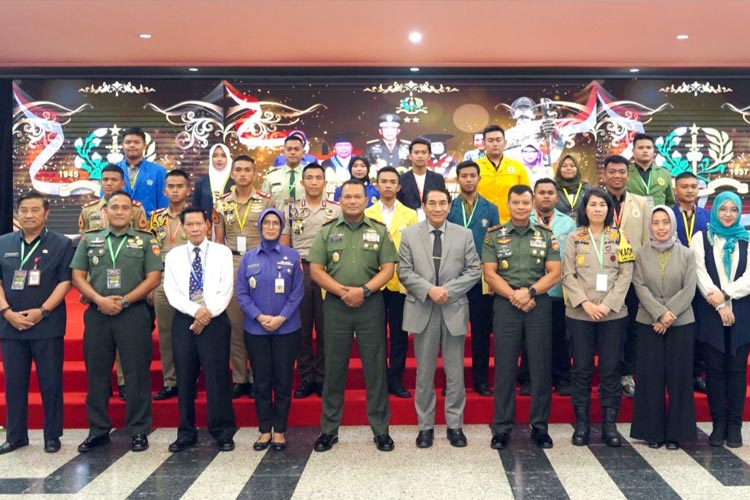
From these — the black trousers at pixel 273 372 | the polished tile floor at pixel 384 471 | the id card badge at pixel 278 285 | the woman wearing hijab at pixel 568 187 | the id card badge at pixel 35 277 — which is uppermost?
the woman wearing hijab at pixel 568 187

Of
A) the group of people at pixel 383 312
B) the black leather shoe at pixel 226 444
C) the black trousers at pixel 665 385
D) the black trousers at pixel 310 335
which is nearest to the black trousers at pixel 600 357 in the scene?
the group of people at pixel 383 312

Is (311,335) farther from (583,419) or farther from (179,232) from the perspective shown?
(583,419)

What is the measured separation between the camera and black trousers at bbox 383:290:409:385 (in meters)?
4.40

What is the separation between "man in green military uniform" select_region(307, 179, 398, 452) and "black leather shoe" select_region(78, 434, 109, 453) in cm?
142

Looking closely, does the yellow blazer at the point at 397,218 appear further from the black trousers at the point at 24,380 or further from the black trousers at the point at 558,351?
the black trousers at the point at 24,380

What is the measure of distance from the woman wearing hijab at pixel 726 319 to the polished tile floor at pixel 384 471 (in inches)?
8.7

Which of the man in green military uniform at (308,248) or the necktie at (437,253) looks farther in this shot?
the man in green military uniform at (308,248)

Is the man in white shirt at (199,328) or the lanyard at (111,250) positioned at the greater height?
the lanyard at (111,250)

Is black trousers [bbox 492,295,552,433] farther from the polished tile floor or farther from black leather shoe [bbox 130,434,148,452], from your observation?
black leather shoe [bbox 130,434,148,452]

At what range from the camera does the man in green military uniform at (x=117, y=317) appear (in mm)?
3938

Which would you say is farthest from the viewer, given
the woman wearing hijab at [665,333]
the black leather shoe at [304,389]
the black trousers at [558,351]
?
the black leather shoe at [304,389]

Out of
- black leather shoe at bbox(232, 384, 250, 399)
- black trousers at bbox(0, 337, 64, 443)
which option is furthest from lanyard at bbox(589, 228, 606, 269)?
black trousers at bbox(0, 337, 64, 443)

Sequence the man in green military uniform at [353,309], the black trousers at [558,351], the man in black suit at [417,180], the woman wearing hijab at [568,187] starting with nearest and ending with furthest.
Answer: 1. the man in green military uniform at [353,309]
2. the black trousers at [558,351]
3. the woman wearing hijab at [568,187]
4. the man in black suit at [417,180]

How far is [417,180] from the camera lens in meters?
5.00
